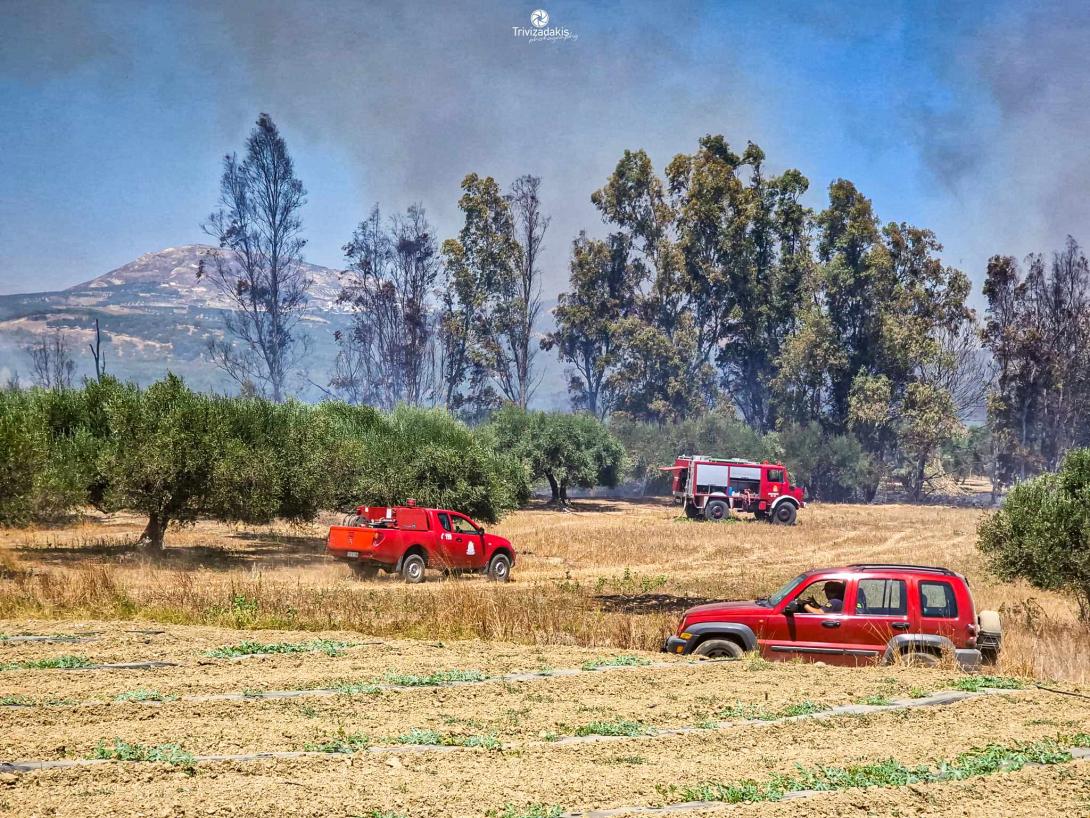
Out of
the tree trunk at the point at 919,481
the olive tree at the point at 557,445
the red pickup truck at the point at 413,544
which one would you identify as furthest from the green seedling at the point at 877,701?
the tree trunk at the point at 919,481

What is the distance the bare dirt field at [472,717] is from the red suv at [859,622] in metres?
0.51

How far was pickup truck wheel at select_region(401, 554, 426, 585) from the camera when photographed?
24.9 metres

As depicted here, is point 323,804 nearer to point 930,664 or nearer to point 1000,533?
point 930,664

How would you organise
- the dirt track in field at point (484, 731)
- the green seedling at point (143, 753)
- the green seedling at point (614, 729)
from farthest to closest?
the green seedling at point (614, 729)
the green seedling at point (143, 753)
the dirt track in field at point (484, 731)

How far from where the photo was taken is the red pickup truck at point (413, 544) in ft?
81.7

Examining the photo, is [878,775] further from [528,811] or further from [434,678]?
[434,678]

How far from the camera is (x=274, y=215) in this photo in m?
90.8

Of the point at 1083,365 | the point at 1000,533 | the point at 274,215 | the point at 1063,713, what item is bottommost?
the point at 1063,713

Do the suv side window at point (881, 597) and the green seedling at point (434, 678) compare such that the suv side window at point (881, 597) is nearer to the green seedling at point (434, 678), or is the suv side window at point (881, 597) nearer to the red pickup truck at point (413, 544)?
the green seedling at point (434, 678)

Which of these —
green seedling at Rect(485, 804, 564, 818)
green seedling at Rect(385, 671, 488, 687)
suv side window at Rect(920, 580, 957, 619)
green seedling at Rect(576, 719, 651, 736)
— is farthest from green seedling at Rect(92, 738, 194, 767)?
suv side window at Rect(920, 580, 957, 619)

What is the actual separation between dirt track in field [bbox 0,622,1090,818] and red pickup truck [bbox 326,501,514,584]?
37.2 feet

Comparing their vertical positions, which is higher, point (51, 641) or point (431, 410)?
point (431, 410)

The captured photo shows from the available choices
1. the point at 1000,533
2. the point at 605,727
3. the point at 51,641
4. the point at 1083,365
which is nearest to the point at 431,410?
the point at 1000,533

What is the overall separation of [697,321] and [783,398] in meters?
10.3
